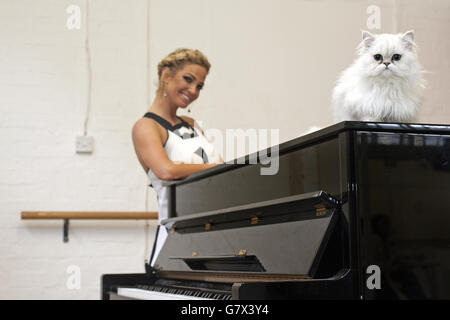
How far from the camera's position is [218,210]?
84.8 inches

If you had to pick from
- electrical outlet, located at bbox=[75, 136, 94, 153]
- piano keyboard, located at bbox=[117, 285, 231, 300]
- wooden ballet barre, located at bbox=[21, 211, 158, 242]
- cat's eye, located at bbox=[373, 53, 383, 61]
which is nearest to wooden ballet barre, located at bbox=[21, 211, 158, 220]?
wooden ballet barre, located at bbox=[21, 211, 158, 242]

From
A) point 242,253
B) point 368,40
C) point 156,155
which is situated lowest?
point 242,253

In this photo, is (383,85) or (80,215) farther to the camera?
(80,215)

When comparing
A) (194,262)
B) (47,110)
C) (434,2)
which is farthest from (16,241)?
(434,2)

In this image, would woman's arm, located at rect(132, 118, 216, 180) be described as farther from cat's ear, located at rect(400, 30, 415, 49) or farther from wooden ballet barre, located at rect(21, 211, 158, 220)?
wooden ballet barre, located at rect(21, 211, 158, 220)

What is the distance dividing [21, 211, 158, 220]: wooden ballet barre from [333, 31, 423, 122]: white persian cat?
2.69 metres

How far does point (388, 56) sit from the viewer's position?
67.6 inches

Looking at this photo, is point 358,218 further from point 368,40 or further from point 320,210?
point 368,40

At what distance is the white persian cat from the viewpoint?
1.65m

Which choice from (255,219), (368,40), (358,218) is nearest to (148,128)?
(255,219)

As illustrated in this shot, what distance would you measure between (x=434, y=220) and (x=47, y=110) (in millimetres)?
3260

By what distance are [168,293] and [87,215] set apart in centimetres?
218

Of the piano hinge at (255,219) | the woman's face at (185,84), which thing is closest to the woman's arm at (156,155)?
the woman's face at (185,84)
